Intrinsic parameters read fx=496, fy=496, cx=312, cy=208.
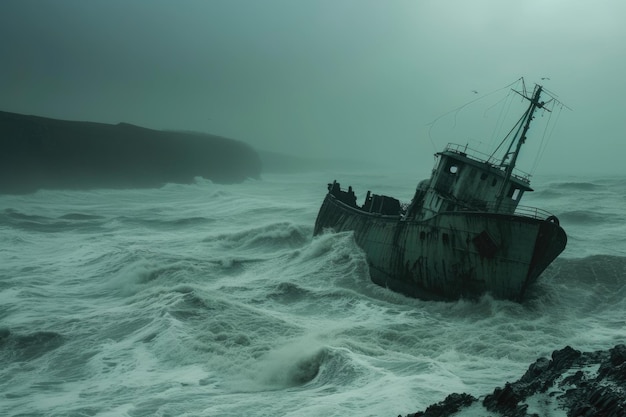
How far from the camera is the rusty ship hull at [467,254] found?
52.0 feet

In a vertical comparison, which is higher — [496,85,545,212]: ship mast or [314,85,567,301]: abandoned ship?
[496,85,545,212]: ship mast

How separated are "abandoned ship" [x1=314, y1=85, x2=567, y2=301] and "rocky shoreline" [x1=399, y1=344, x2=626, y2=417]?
6476 millimetres

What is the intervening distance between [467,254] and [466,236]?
24.5 inches

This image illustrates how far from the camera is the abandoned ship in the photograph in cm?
1597

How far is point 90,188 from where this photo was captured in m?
72.6

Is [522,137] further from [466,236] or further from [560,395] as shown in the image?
[560,395]

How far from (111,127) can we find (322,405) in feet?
292

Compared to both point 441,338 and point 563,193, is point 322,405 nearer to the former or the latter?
point 441,338

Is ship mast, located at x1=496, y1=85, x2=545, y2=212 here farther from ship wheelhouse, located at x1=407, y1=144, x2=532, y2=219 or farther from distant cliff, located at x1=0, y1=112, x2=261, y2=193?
distant cliff, located at x1=0, y1=112, x2=261, y2=193

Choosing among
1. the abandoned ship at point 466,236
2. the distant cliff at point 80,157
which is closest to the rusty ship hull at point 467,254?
the abandoned ship at point 466,236

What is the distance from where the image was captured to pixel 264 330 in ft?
49.5

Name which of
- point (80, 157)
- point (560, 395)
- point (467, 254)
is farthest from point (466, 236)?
point (80, 157)

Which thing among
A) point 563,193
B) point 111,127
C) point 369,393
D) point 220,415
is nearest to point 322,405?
point 369,393

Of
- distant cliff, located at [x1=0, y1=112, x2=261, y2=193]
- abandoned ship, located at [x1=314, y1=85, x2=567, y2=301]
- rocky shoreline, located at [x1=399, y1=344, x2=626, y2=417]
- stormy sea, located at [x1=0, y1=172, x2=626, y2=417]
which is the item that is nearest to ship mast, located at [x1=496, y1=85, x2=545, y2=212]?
abandoned ship, located at [x1=314, y1=85, x2=567, y2=301]
